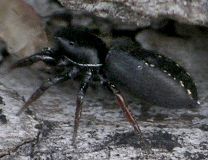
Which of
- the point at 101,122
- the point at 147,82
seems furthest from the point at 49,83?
the point at 147,82

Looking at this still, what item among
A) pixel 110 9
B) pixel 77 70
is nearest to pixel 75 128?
pixel 77 70

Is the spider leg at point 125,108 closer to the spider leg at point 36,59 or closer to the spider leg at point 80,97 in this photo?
the spider leg at point 80,97

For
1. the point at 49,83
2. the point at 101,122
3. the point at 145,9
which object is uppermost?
the point at 145,9

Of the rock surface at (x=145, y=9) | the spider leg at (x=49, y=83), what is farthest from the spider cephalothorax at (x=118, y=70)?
the rock surface at (x=145, y=9)

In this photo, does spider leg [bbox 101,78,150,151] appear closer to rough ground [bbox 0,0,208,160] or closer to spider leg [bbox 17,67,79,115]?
rough ground [bbox 0,0,208,160]

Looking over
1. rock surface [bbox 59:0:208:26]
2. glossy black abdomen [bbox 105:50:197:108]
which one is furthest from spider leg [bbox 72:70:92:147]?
rock surface [bbox 59:0:208:26]

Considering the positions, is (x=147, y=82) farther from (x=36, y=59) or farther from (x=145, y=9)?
(x=36, y=59)
